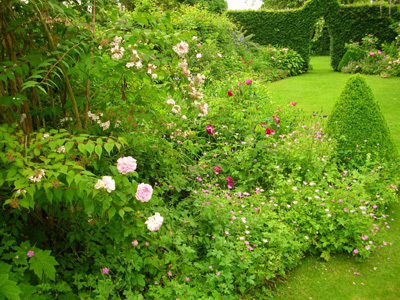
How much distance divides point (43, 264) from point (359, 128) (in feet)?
13.0

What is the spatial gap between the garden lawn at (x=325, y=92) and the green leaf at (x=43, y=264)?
16.1 ft

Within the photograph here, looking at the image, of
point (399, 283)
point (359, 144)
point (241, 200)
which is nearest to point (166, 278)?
point (241, 200)

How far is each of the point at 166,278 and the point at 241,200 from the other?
45.8 inches

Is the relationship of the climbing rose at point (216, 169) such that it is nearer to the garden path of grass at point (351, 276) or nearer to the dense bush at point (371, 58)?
the garden path of grass at point (351, 276)

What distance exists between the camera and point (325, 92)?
29.1 ft

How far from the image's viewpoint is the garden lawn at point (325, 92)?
22.1ft

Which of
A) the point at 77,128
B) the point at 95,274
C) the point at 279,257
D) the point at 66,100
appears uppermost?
the point at 66,100

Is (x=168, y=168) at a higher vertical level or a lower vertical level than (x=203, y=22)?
lower

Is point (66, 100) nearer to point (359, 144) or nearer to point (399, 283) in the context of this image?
point (399, 283)

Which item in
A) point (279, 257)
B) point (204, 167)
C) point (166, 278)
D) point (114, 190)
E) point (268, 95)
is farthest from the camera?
point (268, 95)

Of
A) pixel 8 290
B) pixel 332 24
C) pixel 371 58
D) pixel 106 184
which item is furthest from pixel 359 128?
pixel 332 24

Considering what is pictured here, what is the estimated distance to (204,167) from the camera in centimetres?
355

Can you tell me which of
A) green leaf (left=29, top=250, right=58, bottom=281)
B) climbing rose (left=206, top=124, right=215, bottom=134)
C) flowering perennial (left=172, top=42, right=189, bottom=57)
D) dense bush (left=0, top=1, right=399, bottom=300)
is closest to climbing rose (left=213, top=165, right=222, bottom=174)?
dense bush (left=0, top=1, right=399, bottom=300)

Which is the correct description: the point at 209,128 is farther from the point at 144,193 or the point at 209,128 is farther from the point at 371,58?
the point at 371,58
